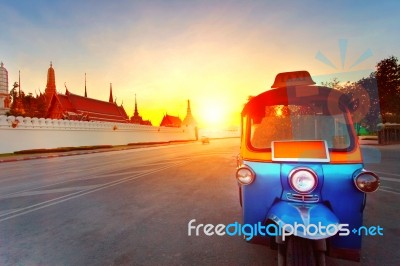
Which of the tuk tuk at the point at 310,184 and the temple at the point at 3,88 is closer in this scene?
the tuk tuk at the point at 310,184

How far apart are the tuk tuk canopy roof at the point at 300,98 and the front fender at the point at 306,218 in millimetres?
1174

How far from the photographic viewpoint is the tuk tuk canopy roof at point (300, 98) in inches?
115

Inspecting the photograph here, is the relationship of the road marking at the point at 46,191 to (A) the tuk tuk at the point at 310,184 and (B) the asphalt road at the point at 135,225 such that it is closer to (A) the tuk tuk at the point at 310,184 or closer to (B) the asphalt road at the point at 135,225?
(B) the asphalt road at the point at 135,225

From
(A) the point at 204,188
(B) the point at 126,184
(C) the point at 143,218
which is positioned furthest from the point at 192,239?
(B) the point at 126,184

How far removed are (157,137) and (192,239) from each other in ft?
171

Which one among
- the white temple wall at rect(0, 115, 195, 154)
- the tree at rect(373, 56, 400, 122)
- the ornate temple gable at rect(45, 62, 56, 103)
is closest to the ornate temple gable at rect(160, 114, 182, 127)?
the ornate temple gable at rect(45, 62, 56, 103)

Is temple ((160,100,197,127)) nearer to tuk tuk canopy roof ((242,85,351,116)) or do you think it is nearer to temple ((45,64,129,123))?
temple ((45,64,129,123))

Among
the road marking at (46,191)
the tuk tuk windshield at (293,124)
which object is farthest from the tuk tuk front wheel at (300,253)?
the road marking at (46,191)

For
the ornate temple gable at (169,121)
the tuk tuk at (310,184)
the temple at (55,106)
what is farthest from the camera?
the ornate temple gable at (169,121)

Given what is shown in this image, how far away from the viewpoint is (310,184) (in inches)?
99.5

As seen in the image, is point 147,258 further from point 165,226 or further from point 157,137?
point 157,137

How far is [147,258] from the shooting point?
318 centimetres

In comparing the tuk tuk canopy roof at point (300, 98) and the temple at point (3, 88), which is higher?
the temple at point (3, 88)

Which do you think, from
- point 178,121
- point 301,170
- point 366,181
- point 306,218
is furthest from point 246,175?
point 178,121
